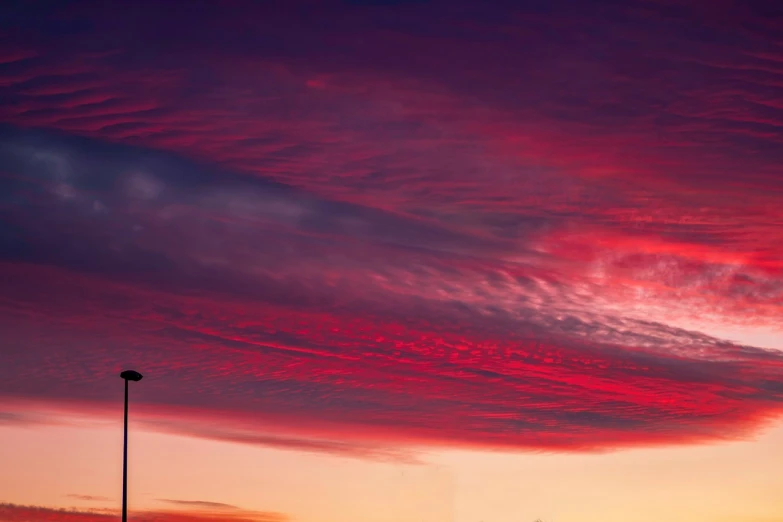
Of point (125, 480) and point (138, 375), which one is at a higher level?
point (138, 375)

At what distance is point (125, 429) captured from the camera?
55.0m

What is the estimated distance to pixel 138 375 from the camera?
2127 inches

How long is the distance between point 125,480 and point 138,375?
148 inches

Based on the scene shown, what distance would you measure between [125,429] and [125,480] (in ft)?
6.85

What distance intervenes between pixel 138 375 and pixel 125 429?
7.70 ft

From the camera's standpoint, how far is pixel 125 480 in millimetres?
53781
